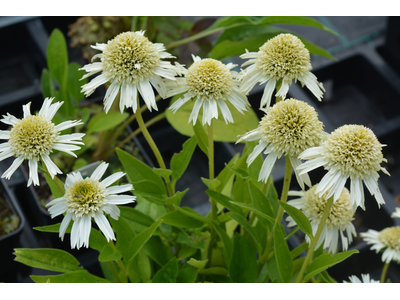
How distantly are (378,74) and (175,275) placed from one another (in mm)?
940

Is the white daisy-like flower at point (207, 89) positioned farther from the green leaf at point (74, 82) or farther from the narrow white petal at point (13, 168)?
the green leaf at point (74, 82)

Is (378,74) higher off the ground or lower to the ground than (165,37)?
lower

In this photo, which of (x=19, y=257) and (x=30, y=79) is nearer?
(x=19, y=257)

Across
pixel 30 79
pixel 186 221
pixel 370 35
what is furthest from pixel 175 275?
pixel 370 35

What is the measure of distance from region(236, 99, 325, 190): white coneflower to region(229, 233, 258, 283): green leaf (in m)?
0.15

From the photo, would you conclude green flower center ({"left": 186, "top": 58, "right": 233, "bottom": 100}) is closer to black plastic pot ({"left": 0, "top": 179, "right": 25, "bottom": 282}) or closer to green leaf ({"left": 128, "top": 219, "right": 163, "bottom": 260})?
green leaf ({"left": 128, "top": 219, "right": 163, "bottom": 260})

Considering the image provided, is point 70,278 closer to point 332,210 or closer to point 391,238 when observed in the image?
point 332,210

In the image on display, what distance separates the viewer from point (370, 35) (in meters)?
1.49

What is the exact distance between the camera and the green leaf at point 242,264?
2.00 feet

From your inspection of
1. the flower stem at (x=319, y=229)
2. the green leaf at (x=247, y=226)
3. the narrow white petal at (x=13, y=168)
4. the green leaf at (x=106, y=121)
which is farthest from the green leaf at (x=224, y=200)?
the green leaf at (x=106, y=121)

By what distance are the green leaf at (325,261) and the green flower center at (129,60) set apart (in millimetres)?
298

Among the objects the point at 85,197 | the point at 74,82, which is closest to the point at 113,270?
the point at 85,197

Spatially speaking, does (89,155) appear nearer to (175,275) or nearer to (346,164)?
(175,275)

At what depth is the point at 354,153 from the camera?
1.49ft
